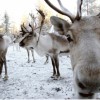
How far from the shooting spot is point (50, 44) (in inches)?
359

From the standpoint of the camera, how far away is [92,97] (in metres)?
2.65

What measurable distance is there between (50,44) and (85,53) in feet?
21.3

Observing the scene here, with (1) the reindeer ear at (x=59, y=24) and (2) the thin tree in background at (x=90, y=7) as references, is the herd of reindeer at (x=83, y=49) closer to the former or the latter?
(1) the reindeer ear at (x=59, y=24)

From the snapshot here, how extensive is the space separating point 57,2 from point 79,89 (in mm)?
1899

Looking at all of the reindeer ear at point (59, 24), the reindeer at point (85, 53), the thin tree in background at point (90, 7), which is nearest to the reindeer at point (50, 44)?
the reindeer ear at point (59, 24)

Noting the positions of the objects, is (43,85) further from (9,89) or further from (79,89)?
(79,89)

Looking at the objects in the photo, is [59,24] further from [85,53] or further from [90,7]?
[90,7]

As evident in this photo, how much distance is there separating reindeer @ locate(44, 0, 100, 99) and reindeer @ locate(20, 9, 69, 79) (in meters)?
5.29

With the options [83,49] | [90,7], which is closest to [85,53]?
[83,49]

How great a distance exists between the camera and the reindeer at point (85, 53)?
239 cm

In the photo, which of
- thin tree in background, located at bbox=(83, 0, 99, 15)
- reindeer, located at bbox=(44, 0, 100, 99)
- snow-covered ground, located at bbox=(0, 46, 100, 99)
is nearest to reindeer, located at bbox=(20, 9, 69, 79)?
snow-covered ground, located at bbox=(0, 46, 100, 99)

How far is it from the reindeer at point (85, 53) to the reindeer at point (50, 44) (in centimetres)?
529

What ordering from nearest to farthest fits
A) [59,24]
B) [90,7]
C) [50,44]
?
[59,24] < [50,44] < [90,7]

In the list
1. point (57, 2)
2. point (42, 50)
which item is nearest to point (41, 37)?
point (42, 50)
